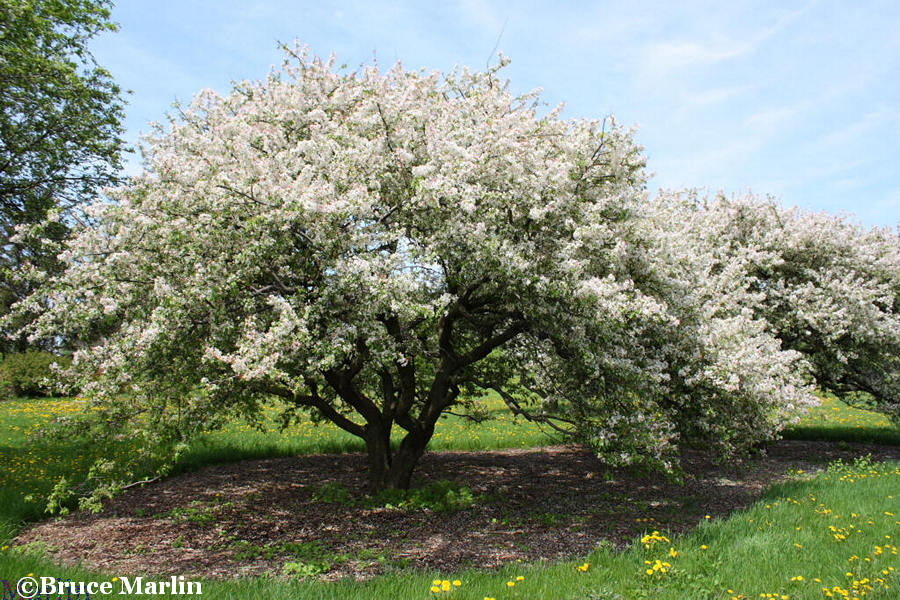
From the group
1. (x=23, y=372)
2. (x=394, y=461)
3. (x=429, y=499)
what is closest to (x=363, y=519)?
(x=429, y=499)

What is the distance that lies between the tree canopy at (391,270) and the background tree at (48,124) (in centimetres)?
598

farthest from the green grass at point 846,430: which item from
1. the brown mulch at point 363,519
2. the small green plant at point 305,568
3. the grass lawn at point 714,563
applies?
the small green plant at point 305,568

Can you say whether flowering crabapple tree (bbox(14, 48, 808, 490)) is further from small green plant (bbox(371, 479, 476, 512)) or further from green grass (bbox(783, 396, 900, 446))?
green grass (bbox(783, 396, 900, 446))

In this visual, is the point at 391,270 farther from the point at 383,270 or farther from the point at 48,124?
the point at 48,124

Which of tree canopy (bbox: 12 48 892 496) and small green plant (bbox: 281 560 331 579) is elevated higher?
tree canopy (bbox: 12 48 892 496)

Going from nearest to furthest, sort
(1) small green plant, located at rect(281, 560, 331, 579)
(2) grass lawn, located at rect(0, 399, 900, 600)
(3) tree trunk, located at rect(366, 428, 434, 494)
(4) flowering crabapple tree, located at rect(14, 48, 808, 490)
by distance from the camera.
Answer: (2) grass lawn, located at rect(0, 399, 900, 600) < (1) small green plant, located at rect(281, 560, 331, 579) < (4) flowering crabapple tree, located at rect(14, 48, 808, 490) < (3) tree trunk, located at rect(366, 428, 434, 494)

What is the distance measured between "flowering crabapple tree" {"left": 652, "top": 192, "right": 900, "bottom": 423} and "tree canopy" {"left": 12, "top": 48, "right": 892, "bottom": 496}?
6.48 m

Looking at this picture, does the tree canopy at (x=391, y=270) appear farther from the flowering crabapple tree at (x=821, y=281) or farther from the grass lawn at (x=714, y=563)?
the flowering crabapple tree at (x=821, y=281)

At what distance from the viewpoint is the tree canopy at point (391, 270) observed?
7.34 metres

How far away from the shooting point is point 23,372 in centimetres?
2830

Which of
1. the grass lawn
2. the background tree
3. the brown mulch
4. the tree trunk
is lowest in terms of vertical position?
the brown mulch

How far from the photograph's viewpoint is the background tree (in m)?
13.1

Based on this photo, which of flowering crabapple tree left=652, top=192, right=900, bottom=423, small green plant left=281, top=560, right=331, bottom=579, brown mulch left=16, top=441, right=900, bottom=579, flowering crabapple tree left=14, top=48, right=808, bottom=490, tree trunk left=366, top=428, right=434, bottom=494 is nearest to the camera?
small green plant left=281, top=560, right=331, bottom=579

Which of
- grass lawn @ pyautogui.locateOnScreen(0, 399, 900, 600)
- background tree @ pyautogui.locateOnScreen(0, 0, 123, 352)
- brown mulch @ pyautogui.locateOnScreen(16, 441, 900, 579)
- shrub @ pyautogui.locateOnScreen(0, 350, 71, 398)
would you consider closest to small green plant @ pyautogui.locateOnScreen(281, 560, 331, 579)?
brown mulch @ pyautogui.locateOnScreen(16, 441, 900, 579)
